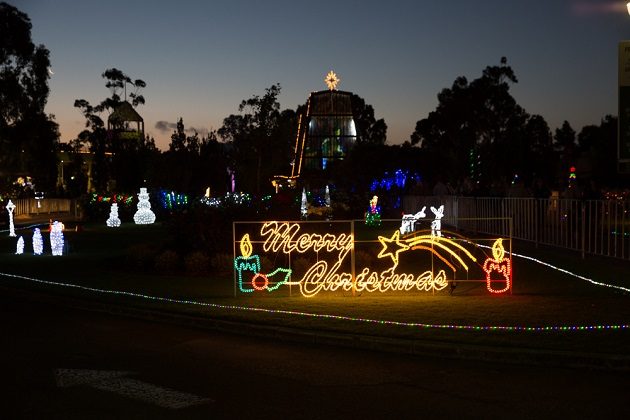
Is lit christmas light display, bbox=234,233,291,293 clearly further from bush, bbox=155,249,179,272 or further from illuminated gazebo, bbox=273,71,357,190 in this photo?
illuminated gazebo, bbox=273,71,357,190

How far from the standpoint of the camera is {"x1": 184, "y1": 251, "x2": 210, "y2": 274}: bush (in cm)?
1941

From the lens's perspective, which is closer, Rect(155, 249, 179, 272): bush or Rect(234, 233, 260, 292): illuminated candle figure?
Rect(234, 233, 260, 292): illuminated candle figure

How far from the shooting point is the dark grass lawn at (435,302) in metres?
11.0

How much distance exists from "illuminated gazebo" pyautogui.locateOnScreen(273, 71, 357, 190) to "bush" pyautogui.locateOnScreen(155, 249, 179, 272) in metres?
70.1

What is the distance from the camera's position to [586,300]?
46.0ft

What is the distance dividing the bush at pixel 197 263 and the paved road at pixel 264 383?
7.73 m

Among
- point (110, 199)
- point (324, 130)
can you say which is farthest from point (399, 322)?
point (324, 130)

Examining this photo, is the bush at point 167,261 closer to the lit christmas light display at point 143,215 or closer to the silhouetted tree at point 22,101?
the lit christmas light display at point 143,215

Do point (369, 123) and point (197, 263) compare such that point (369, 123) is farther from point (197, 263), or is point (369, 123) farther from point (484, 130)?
point (197, 263)

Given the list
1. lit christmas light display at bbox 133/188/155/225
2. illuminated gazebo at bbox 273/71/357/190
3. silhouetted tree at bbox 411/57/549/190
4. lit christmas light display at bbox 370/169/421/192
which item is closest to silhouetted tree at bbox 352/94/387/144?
illuminated gazebo at bbox 273/71/357/190

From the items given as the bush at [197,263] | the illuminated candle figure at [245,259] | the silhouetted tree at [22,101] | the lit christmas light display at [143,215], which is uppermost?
the silhouetted tree at [22,101]

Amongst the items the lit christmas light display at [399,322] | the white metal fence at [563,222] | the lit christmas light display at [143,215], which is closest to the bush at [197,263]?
the lit christmas light display at [399,322]

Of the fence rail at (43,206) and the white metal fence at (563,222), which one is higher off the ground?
the fence rail at (43,206)

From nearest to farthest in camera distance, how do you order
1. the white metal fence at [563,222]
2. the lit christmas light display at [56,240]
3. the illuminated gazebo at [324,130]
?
the white metal fence at [563,222] → the lit christmas light display at [56,240] → the illuminated gazebo at [324,130]
